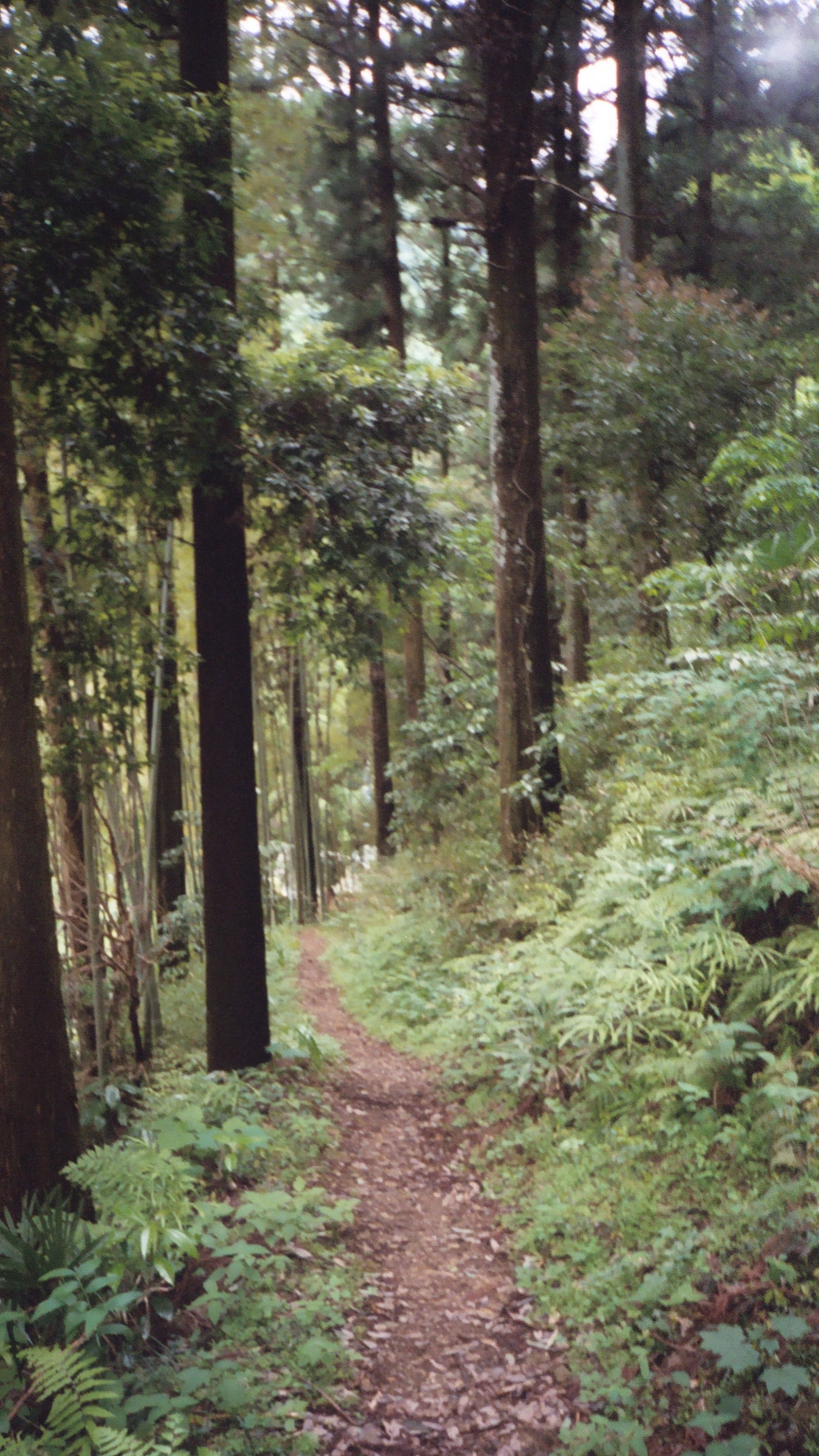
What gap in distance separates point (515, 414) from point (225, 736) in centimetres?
451

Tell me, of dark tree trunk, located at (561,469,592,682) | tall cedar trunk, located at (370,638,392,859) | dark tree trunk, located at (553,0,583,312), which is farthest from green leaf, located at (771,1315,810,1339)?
tall cedar trunk, located at (370,638,392,859)

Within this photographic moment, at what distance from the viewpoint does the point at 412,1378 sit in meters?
3.78

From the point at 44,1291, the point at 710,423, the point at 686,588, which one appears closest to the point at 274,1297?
the point at 44,1291

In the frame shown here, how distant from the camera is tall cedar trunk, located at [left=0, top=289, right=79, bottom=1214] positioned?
4031mm

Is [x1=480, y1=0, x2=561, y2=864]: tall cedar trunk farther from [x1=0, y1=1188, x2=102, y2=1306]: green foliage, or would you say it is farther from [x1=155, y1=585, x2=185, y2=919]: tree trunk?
[x1=0, y1=1188, x2=102, y2=1306]: green foliage

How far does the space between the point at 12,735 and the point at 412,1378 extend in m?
3.41

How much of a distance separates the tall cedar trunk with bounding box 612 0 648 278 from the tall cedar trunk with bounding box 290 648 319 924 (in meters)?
8.79

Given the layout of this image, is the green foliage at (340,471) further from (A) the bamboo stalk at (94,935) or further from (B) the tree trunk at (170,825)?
(B) the tree trunk at (170,825)

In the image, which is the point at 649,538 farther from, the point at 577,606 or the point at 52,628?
Answer: the point at 52,628

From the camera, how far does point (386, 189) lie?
14.5 m

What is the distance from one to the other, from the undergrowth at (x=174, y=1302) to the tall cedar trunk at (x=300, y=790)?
39.5ft

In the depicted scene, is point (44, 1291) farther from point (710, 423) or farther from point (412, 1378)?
point (710, 423)

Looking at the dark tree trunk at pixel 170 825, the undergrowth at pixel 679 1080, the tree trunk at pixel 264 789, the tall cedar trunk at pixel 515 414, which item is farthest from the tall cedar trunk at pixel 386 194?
the undergrowth at pixel 679 1080

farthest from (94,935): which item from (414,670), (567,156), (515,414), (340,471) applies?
(567,156)
